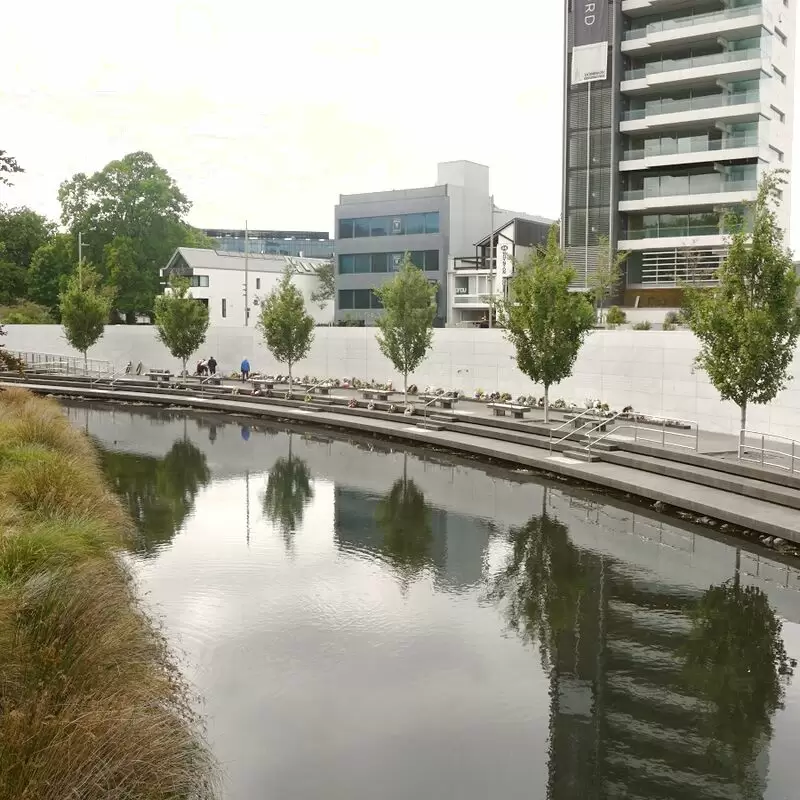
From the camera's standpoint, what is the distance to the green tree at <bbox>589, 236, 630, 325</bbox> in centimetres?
4394

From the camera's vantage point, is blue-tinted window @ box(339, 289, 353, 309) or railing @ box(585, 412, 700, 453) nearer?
railing @ box(585, 412, 700, 453)

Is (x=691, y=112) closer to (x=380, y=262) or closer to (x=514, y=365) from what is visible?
(x=514, y=365)

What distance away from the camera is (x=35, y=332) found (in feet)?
187

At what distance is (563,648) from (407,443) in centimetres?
1734

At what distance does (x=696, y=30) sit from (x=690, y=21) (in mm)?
840

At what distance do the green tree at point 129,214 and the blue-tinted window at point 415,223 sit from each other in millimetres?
19368

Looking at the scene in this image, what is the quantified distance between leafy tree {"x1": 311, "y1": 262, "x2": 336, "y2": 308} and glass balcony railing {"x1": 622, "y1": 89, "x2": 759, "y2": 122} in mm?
38038

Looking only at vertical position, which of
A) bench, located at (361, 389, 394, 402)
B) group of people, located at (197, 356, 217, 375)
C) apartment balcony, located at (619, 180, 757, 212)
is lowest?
bench, located at (361, 389, 394, 402)

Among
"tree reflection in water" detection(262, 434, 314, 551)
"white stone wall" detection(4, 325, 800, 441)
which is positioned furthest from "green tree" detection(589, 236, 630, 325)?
"tree reflection in water" detection(262, 434, 314, 551)

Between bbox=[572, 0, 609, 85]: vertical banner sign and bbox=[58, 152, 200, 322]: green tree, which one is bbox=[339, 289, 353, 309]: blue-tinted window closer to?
bbox=[58, 152, 200, 322]: green tree

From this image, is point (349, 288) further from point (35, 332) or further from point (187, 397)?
point (187, 397)

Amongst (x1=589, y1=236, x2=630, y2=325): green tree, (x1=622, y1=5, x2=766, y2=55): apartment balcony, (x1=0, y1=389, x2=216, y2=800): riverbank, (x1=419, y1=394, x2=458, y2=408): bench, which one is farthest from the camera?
(x1=622, y1=5, x2=766, y2=55): apartment balcony

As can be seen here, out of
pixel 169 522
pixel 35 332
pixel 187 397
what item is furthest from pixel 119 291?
pixel 169 522

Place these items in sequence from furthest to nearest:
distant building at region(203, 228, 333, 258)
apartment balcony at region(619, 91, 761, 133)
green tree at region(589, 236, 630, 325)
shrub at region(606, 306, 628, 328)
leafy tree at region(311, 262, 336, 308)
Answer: distant building at region(203, 228, 333, 258)
leafy tree at region(311, 262, 336, 308)
apartment balcony at region(619, 91, 761, 133)
green tree at region(589, 236, 630, 325)
shrub at region(606, 306, 628, 328)
